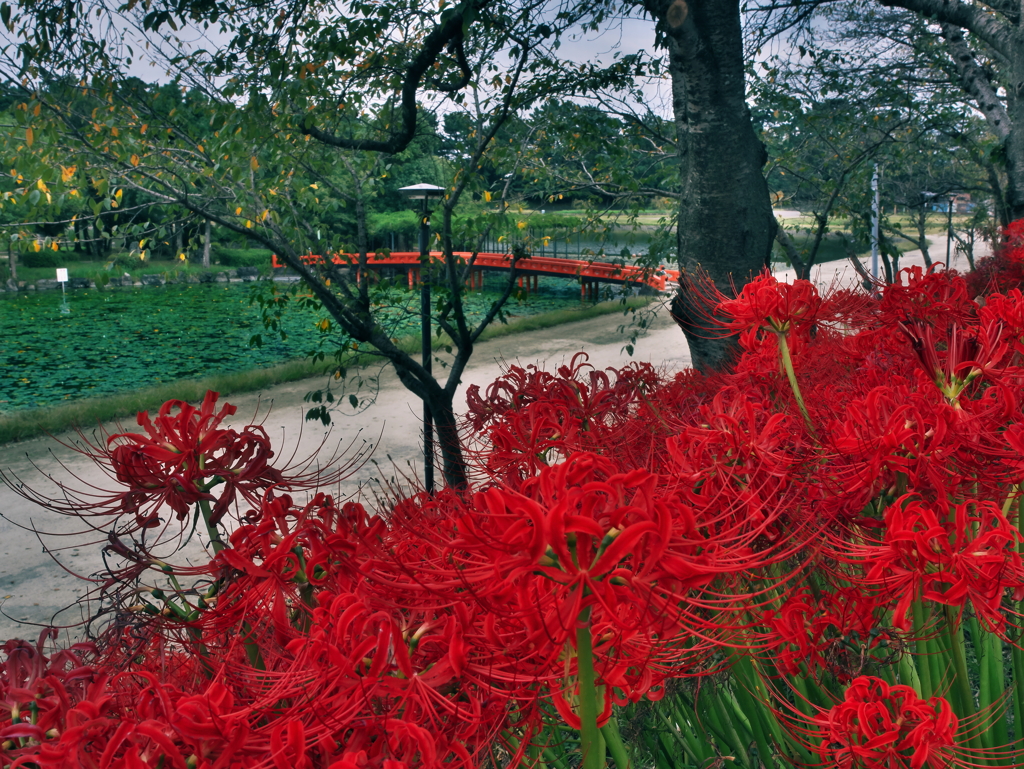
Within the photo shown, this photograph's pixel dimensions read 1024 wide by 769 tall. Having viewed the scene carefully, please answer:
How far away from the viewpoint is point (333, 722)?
80 centimetres

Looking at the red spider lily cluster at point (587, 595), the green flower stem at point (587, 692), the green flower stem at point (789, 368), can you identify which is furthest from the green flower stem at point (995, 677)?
the green flower stem at point (587, 692)

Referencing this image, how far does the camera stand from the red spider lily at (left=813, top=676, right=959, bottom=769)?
104 cm

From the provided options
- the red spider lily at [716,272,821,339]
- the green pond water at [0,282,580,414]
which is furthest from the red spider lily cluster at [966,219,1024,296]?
the green pond water at [0,282,580,414]

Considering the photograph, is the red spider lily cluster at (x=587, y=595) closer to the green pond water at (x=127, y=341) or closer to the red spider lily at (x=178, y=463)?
the red spider lily at (x=178, y=463)

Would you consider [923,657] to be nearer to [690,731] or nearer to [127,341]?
[690,731]

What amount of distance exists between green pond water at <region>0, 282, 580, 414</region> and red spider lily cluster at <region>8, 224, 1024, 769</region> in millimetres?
6582

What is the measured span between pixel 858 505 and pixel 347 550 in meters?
Result: 0.83

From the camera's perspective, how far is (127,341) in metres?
15.3

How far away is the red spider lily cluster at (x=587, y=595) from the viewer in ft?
2.50

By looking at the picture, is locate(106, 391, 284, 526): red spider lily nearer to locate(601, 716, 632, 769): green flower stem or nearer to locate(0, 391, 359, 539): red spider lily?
locate(0, 391, 359, 539): red spider lily

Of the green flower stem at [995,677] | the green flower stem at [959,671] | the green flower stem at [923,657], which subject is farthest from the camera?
the green flower stem at [995,677]

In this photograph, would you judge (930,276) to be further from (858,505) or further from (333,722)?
(333,722)

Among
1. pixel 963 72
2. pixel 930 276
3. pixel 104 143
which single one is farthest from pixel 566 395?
pixel 963 72

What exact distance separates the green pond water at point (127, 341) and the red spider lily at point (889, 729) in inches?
274
